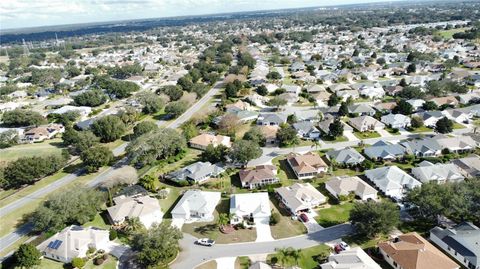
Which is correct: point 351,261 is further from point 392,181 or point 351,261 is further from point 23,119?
point 23,119

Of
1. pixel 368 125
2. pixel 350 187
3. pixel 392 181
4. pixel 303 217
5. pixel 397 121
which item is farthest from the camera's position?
pixel 397 121

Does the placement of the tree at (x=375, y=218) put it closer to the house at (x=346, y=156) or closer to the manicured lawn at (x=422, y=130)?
the house at (x=346, y=156)

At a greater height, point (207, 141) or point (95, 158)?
point (95, 158)

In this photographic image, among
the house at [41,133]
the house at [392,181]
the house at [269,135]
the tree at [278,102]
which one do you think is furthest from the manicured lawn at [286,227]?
the house at [41,133]

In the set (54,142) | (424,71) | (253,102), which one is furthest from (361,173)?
(424,71)

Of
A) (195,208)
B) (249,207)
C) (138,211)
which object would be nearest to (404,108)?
(249,207)

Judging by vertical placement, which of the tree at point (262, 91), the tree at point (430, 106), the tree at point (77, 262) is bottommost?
the tree at point (77, 262)

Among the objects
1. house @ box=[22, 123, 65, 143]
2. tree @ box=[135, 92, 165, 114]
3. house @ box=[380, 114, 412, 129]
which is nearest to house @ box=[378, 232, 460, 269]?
house @ box=[380, 114, 412, 129]
